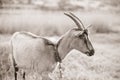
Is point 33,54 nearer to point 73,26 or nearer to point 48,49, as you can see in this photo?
point 48,49

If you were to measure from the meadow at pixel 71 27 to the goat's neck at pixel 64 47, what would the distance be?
0.52ft

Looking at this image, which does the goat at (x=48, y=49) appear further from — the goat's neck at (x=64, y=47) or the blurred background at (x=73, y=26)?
the blurred background at (x=73, y=26)

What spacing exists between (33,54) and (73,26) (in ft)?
1.44

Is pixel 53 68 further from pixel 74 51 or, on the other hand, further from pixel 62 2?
pixel 62 2

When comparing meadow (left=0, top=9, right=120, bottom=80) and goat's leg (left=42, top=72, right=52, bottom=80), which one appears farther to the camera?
meadow (left=0, top=9, right=120, bottom=80)

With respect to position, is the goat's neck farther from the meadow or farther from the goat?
the meadow

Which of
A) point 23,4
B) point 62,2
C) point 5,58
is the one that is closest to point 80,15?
point 62,2

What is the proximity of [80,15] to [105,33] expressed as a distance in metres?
0.31

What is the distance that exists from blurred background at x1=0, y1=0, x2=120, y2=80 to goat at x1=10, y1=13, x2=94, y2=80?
143mm

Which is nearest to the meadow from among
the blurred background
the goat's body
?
the blurred background

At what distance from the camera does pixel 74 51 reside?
2770mm

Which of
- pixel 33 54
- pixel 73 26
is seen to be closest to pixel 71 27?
pixel 73 26

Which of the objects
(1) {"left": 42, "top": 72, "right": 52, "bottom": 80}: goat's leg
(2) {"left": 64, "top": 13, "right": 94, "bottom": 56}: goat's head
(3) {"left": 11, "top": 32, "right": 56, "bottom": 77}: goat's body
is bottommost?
(1) {"left": 42, "top": 72, "right": 52, "bottom": 80}: goat's leg

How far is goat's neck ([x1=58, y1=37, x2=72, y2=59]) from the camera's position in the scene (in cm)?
260
